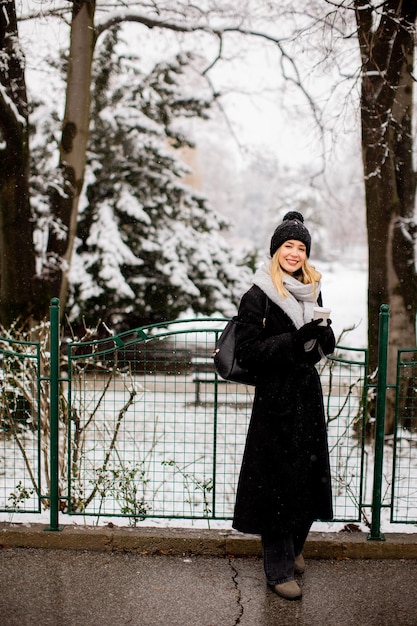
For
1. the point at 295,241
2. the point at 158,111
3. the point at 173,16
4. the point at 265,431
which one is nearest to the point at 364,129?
the point at 173,16

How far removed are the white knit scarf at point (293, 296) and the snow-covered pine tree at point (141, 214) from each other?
302 inches

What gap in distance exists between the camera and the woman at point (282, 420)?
3.71 meters

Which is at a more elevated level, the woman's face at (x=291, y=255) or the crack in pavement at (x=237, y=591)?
the woman's face at (x=291, y=255)

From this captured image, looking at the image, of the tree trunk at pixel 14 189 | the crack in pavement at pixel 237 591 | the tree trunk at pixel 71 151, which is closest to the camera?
the crack in pavement at pixel 237 591

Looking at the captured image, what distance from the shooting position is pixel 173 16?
891cm

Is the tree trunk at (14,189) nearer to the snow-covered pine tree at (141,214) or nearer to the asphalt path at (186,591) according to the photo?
the snow-covered pine tree at (141,214)

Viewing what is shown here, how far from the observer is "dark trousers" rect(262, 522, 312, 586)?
3.79 meters

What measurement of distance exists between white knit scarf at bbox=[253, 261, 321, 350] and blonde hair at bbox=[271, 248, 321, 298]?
22mm

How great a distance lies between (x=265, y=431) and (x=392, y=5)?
5.19m

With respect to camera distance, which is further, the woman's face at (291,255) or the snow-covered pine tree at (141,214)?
the snow-covered pine tree at (141,214)

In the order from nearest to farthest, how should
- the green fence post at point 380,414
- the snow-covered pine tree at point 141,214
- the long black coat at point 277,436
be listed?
the long black coat at point 277,436
the green fence post at point 380,414
the snow-covered pine tree at point 141,214

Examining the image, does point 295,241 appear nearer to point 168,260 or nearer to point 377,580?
point 377,580

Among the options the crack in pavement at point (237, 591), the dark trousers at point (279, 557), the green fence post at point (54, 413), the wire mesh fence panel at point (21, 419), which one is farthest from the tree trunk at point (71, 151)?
the dark trousers at point (279, 557)

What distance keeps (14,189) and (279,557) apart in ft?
17.7
